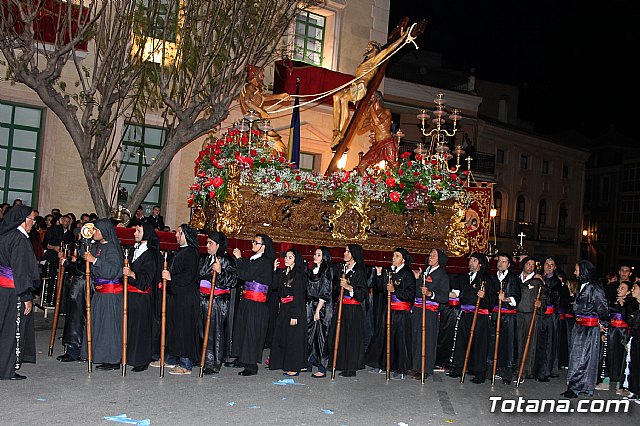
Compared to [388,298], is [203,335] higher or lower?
lower

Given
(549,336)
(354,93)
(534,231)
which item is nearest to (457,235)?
(549,336)

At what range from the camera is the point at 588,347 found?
10.2 m

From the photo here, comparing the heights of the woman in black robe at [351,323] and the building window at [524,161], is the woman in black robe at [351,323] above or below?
below

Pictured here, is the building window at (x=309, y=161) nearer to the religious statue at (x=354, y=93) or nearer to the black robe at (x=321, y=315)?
the religious statue at (x=354, y=93)

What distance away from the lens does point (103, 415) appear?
7227 millimetres

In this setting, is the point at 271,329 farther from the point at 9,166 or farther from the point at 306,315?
the point at 9,166

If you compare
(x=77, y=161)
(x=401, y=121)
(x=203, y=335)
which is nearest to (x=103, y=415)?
(x=203, y=335)

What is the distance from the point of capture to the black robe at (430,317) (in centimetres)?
1042

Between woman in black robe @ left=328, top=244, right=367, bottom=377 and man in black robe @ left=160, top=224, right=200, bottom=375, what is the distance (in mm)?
1888

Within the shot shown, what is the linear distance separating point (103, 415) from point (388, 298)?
4274 millimetres

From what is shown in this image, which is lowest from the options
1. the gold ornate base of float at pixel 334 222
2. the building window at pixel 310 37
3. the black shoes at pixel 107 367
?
the black shoes at pixel 107 367

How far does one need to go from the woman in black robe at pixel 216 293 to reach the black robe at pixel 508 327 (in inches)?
148

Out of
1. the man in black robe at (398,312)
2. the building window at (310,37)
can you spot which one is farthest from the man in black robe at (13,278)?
the building window at (310,37)

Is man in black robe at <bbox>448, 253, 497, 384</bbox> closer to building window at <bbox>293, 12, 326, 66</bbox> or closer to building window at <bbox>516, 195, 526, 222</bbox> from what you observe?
building window at <bbox>293, 12, 326, 66</bbox>
